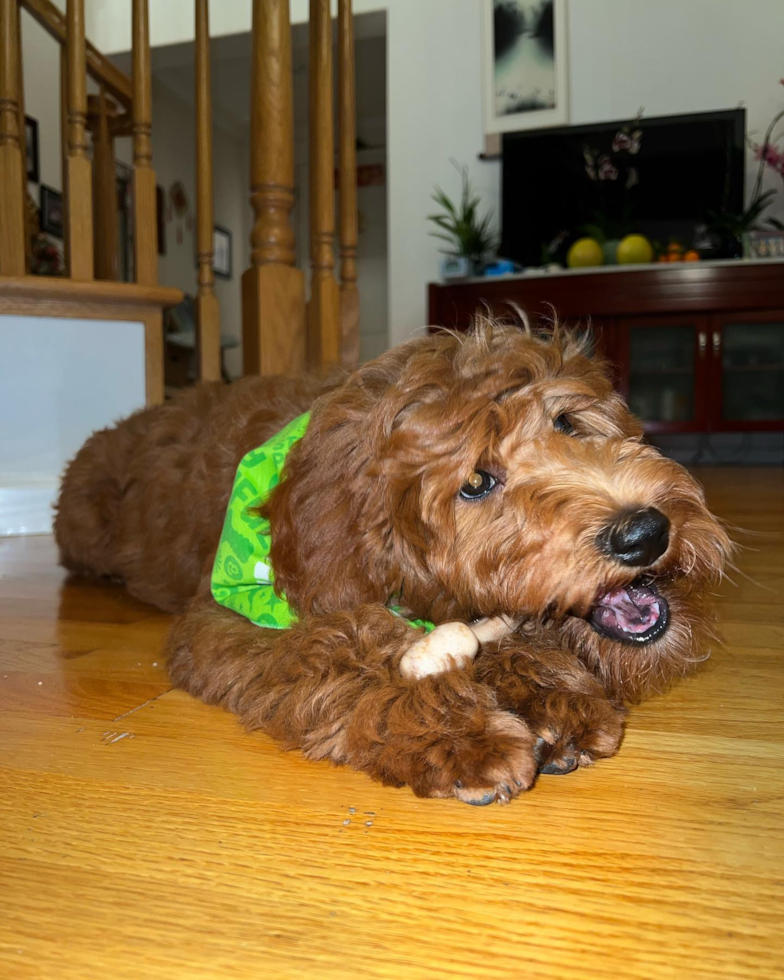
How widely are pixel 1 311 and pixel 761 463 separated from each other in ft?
22.4

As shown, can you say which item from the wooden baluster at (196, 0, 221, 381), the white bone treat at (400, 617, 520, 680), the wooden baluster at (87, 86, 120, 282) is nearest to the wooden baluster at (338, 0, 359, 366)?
the wooden baluster at (196, 0, 221, 381)

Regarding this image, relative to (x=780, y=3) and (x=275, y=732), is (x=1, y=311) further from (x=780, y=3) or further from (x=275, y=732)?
(x=780, y=3)

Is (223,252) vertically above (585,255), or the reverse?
(223,252)

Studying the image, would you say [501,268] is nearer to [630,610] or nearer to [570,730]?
[630,610]

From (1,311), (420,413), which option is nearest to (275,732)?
(420,413)

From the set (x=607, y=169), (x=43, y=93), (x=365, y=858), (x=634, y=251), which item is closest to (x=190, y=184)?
(x=43, y=93)

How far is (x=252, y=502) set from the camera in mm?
1655

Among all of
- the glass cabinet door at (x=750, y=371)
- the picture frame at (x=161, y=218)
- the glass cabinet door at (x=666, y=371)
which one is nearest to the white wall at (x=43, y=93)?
the picture frame at (x=161, y=218)

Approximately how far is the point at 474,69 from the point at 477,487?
312 inches

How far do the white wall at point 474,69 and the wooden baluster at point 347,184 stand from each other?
4.66m

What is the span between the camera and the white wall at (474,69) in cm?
759

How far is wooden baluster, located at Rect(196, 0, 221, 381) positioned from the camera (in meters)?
3.36

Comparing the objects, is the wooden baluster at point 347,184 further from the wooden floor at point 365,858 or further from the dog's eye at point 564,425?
the wooden floor at point 365,858

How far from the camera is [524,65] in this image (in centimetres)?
794
